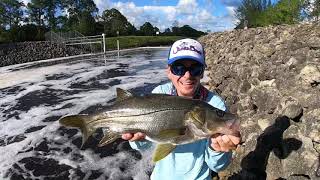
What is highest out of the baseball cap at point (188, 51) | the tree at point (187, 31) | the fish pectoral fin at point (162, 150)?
the baseball cap at point (188, 51)

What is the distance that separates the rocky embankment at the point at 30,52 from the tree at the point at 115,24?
31396 millimetres

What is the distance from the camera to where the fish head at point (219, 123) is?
3256mm

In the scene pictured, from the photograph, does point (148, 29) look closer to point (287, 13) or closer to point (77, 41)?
point (77, 41)

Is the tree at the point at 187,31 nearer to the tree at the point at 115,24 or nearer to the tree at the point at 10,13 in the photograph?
the tree at the point at 115,24

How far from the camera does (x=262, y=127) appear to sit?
836 cm

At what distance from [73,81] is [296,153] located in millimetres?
19665

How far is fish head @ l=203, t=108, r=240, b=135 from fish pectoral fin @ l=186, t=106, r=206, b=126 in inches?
1.2

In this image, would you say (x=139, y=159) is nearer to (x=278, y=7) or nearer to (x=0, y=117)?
(x=0, y=117)

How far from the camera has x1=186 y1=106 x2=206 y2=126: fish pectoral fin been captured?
333 centimetres

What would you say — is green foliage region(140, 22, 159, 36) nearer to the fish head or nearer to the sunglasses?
the sunglasses

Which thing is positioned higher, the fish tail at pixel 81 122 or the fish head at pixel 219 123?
the fish head at pixel 219 123

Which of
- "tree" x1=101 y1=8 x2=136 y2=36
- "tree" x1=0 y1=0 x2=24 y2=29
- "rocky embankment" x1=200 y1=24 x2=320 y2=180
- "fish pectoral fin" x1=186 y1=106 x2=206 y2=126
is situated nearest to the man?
"fish pectoral fin" x1=186 y1=106 x2=206 y2=126

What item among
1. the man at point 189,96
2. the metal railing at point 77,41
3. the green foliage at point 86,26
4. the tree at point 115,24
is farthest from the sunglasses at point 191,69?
the tree at point 115,24

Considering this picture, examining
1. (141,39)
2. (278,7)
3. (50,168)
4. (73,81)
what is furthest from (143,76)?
(141,39)
